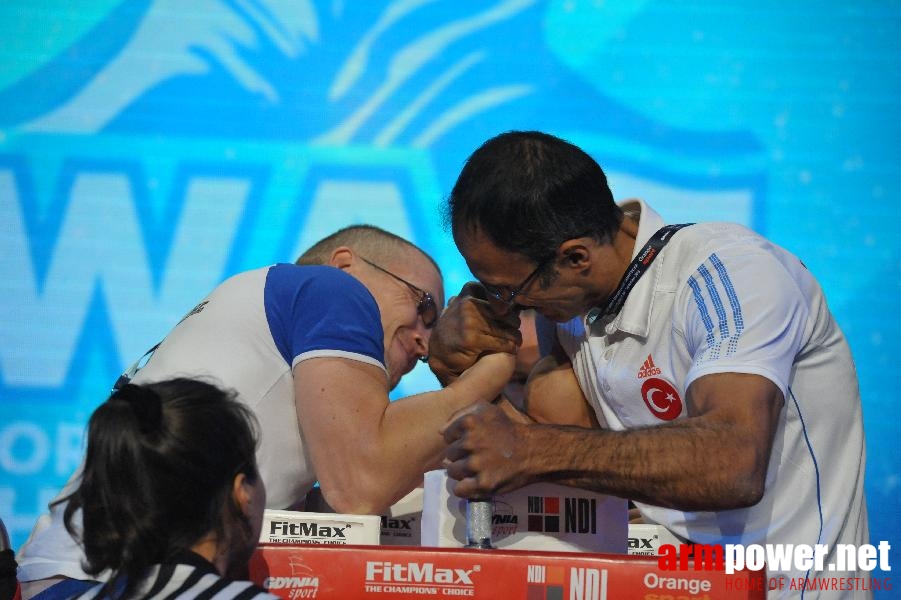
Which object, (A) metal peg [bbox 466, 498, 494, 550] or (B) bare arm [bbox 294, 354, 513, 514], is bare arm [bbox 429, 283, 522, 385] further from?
(A) metal peg [bbox 466, 498, 494, 550]

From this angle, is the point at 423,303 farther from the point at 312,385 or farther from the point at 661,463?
the point at 661,463

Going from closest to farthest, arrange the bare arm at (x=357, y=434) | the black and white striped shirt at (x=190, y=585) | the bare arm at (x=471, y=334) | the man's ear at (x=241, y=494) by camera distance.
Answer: the black and white striped shirt at (x=190, y=585), the man's ear at (x=241, y=494), the bare arm at (x=357, y=434), the bare arm at (x=471, y=334)

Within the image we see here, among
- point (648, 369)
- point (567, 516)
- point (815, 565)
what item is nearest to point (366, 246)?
point (648, 369)

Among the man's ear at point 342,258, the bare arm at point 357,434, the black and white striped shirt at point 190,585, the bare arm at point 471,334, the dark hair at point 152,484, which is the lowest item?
the black and white striped shirt at point 190,585

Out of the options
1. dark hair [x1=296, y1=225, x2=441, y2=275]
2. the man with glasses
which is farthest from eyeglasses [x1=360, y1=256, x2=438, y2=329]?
the man with glasses

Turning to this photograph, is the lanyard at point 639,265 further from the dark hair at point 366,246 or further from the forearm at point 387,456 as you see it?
the dark hair at point 366,246

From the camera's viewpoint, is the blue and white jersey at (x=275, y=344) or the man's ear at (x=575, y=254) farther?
the man's ear at (x=575, y=254)

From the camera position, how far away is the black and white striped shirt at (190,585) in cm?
124

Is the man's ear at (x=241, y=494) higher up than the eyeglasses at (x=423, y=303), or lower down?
lower down

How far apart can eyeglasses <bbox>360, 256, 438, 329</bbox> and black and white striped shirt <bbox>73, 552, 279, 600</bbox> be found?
1.15 metres

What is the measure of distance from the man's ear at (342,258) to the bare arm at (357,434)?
0.57 metres

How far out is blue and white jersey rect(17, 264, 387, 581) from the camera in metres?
1.77

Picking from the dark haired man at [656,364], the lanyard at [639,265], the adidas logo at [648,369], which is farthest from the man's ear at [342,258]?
the adidas logo at [648,369]

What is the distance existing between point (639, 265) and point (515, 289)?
25cm
